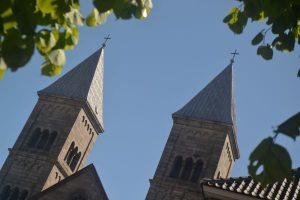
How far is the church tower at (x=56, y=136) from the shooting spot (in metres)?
28.4

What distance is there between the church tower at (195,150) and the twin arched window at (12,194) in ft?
22.3

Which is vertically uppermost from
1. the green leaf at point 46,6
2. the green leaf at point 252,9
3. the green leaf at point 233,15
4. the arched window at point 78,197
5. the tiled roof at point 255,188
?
the arched window at point 78,197

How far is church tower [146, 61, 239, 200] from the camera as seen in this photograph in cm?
2600

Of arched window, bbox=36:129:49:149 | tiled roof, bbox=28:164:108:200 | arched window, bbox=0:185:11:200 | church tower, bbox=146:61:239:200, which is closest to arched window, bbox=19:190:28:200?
arched window, bbox=0:185:11:200

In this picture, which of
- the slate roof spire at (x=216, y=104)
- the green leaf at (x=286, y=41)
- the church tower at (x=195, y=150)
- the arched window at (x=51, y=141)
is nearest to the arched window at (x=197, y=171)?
the church tower at (x=195, y=150)

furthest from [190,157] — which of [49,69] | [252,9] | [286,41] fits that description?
[49,69]

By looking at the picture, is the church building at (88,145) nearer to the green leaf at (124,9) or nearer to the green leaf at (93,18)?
the green leaf at (93,18)

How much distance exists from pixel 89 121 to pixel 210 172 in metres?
8.83

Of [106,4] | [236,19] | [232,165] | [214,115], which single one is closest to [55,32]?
[106,4]

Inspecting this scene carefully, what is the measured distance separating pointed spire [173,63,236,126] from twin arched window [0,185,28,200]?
8990 mm

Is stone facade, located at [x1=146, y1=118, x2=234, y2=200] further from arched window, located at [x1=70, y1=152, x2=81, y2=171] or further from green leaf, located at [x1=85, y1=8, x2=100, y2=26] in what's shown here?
green leaf, located at [x1=85, y1=8, x2=100, y2=26]

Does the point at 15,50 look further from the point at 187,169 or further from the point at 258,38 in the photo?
the point at 187,169

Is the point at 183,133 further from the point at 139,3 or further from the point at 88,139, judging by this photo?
the point at 139,3

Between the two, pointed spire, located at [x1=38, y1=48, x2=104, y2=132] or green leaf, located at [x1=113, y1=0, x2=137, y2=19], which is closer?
green leaf, located at [x1=113, y1=0, x2=137, y2=19]
